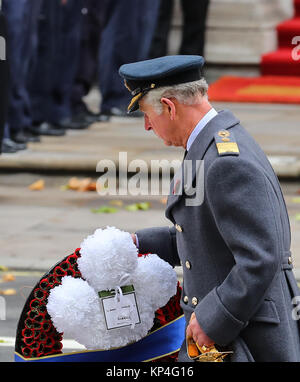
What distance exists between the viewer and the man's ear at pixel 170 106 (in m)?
3.53

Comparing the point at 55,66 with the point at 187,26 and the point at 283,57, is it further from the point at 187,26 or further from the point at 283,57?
the point at 283,57

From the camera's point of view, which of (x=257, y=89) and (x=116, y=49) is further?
(x=257, y=89)

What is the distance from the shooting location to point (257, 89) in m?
14.9

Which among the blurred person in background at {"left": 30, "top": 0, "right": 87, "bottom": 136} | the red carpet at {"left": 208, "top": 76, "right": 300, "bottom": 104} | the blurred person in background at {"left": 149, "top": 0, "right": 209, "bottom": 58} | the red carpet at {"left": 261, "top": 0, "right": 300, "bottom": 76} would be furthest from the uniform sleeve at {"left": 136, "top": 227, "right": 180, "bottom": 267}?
the red carpet at {"left": 261, "top": 0, "right": 300, "bottom": 76}

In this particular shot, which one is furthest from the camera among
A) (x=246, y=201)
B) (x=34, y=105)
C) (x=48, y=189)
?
(x=34, y=105)

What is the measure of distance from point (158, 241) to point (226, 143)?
0.66 metres

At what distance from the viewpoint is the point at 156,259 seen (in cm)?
390

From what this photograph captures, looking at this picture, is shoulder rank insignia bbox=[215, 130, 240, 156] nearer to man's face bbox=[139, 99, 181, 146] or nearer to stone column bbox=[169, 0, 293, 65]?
man's face bbox=[139, 99, 181, 146]

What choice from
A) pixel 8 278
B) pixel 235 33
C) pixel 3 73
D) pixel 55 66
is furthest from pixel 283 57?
pixel 8 278

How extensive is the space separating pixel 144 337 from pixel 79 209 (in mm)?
5038

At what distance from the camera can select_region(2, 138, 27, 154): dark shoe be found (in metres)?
10.5

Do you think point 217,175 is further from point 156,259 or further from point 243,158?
point 156,259
